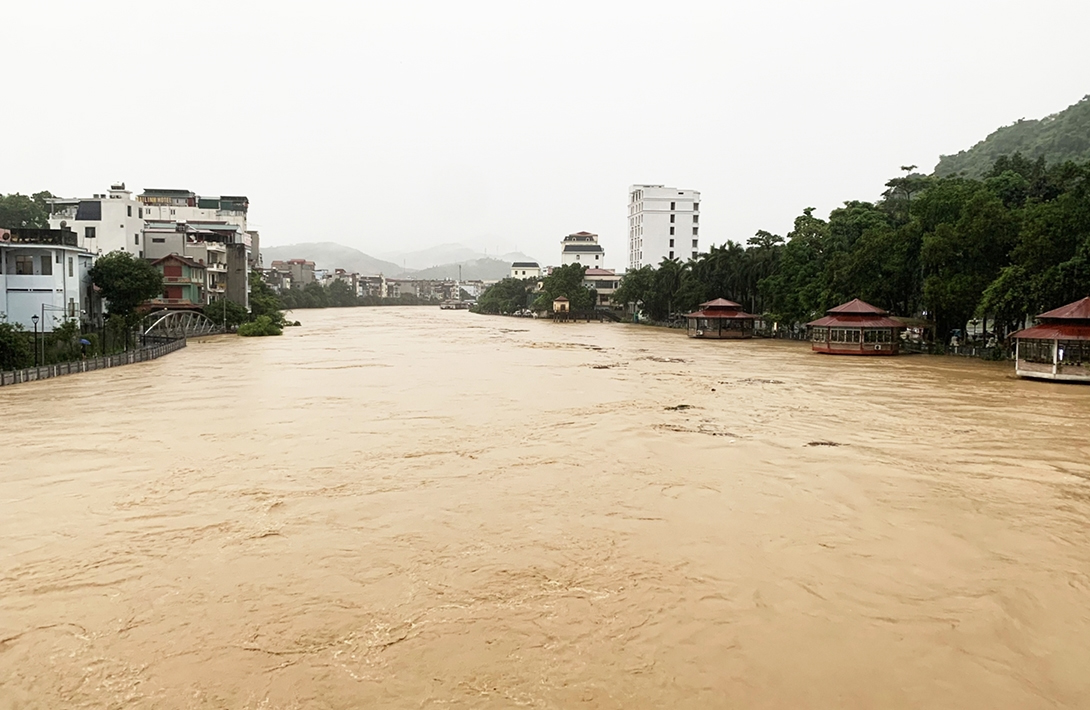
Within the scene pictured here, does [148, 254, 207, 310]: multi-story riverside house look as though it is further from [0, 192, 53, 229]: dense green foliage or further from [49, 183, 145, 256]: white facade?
[0, 192, 53, 229]: dense green foliage

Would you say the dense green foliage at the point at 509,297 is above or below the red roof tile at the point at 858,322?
above

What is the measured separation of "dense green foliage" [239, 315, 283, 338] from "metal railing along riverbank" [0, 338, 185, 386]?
39.0 ft

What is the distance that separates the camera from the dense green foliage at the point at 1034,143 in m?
60.9

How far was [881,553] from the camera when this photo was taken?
27.7ft

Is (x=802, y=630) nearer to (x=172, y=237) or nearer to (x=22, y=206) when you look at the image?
(x=172, y=237)

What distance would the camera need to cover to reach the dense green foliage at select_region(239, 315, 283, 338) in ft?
150

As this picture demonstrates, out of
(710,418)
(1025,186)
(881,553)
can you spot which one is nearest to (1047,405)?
(710,418)

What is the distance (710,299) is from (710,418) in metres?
36.7

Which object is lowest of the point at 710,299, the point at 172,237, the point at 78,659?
the point at 78,659

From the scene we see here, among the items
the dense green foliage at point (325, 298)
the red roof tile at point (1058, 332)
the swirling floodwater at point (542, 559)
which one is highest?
the dense green foliage at point (325, 298)

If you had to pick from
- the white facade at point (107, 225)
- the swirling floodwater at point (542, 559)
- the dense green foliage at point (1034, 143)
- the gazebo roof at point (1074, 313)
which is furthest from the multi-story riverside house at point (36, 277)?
the dense green foliage at point (1034, 143)

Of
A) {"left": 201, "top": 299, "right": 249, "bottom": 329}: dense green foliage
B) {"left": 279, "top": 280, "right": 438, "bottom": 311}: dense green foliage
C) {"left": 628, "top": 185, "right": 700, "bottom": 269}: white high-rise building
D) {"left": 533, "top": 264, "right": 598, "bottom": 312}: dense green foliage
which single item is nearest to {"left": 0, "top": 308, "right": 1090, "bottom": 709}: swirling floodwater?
{"left": 201, "top": 299, "right": 249, "bottom": 329}: dense green foliage

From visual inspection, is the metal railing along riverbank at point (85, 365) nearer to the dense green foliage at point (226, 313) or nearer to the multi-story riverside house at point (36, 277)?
the multi-story riverside house at point (36, 277)

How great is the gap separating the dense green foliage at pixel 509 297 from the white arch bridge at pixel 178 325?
46.4 m
